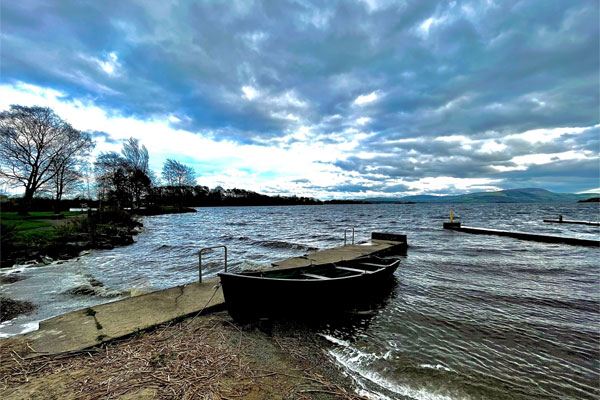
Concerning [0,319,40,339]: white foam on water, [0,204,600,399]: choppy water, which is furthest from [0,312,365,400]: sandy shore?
[0,319,40,339]: white foam on water

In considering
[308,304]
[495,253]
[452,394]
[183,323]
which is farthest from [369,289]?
[495,253]

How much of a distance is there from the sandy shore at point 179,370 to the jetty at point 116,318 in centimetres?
20

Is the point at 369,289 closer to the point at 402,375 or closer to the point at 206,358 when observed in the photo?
the point at 402,375

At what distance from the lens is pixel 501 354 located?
196 inches

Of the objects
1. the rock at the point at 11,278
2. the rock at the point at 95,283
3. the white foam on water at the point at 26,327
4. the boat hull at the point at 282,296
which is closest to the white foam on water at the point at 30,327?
the white foam on water at the point at 26,327

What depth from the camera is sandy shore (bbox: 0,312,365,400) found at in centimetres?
312

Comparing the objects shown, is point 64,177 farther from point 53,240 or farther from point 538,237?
point 538,237

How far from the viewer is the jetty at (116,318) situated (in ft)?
13.6

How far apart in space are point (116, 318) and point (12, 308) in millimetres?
3968

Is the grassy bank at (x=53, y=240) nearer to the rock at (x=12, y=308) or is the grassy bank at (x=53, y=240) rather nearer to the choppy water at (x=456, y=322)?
the choppy water at (x=456, y=322)

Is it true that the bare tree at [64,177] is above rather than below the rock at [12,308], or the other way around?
above

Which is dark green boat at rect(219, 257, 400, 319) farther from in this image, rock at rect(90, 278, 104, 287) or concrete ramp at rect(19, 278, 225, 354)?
rock at rect(90, 278, 104, 287)

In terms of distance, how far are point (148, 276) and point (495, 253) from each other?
18451 mm

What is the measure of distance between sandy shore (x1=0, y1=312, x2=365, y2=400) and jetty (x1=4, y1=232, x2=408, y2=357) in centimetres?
20
